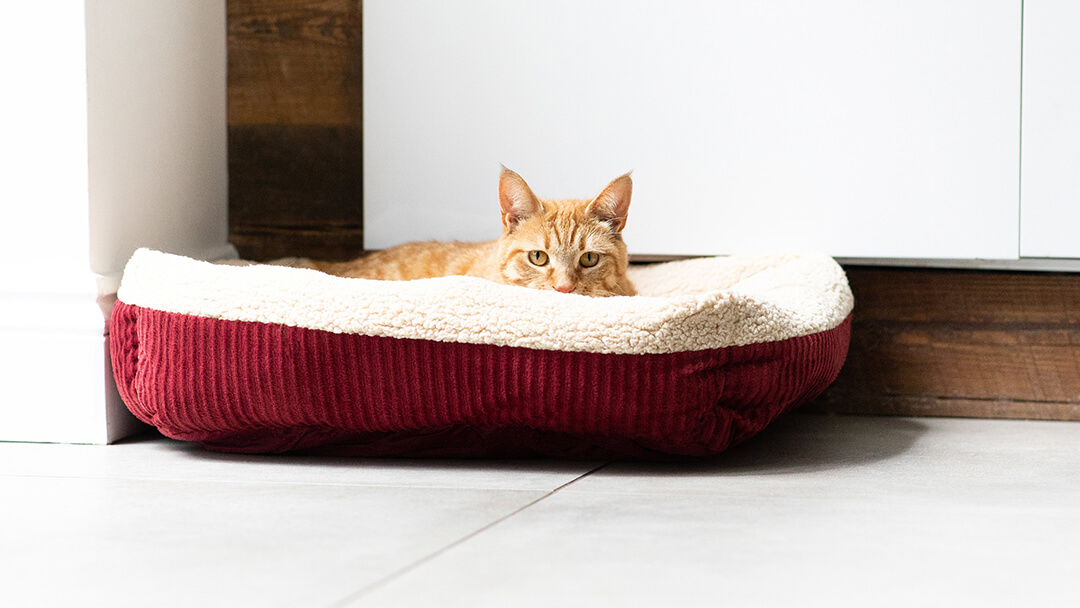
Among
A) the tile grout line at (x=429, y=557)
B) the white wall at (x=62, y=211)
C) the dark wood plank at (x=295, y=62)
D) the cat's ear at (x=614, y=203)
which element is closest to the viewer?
the tile grout line at (x=429, y=557)

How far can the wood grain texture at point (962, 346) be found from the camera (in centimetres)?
A: 161

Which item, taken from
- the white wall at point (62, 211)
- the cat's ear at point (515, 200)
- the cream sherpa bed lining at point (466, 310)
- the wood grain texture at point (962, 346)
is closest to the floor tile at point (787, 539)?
the cream sherpa bed lining at point (466, 310)

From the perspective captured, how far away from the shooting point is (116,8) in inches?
53.6

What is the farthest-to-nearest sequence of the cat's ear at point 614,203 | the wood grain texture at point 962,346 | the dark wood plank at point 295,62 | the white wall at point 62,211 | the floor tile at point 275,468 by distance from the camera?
the dark wood plank at point 295,62, the wood grain texture at point 962,346, the cat's ear at point 614,203, the white wall at point 62,211, the floor tile at point 275,468

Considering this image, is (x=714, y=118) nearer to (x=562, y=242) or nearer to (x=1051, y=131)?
(x=562, y=242)

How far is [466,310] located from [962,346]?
36.8 inches

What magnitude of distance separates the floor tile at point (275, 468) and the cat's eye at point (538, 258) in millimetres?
388

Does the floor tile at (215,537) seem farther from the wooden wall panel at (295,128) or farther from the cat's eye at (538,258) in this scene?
the wooden wall panel at (295,128)

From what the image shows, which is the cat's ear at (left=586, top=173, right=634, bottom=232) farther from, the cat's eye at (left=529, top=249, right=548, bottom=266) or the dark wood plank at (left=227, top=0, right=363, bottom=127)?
the dark wood plank at (left=227, top=0, right=363, bottom=127)

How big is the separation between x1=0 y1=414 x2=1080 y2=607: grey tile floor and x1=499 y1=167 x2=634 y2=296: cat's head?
0.37 m

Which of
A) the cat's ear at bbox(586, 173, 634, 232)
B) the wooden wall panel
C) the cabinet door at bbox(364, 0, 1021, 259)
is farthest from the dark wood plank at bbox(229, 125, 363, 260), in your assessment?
the cat's ear at bbox(586, 173, 634, 232)

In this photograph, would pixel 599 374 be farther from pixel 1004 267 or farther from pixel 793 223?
pixel 1004 267

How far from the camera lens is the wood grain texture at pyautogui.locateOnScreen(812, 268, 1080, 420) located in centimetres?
161

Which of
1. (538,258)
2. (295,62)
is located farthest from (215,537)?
(295,62)
